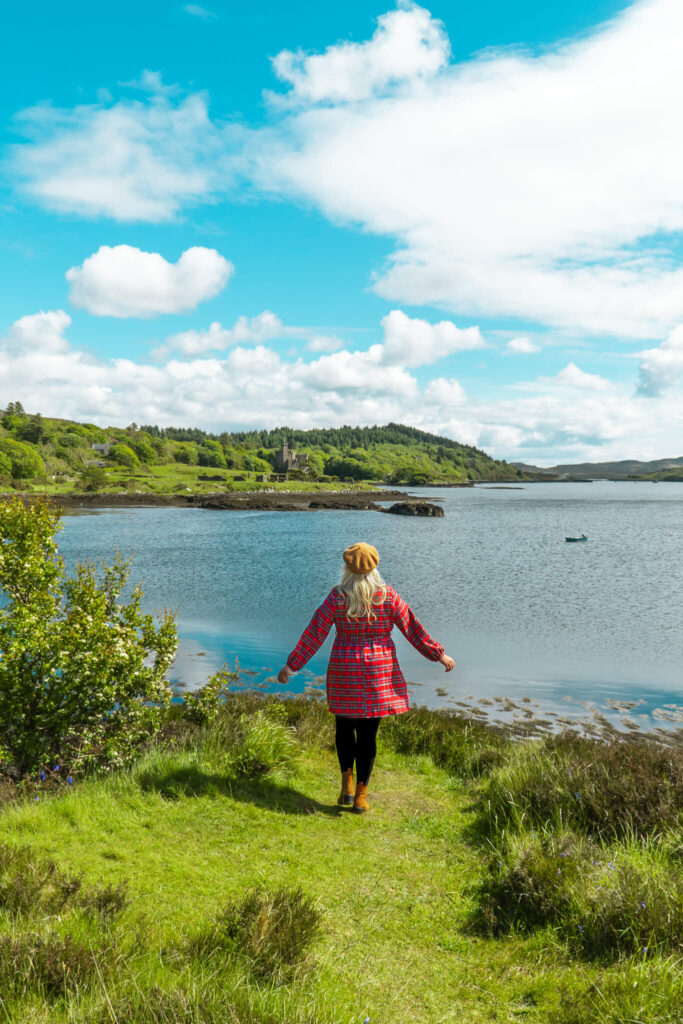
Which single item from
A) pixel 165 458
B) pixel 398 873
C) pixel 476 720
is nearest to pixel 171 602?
pixel 476 720

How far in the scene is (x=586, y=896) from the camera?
4453 mm

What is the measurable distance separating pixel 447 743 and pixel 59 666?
5938 millimetres

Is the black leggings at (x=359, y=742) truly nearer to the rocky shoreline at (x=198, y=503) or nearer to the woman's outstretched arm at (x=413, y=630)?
the woman's outstretched arm at (x=413, y=630)

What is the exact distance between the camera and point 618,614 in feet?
82.5

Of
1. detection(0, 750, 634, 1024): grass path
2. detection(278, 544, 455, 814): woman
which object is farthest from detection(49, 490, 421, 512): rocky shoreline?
detection(278, 544, 455, 814): woman

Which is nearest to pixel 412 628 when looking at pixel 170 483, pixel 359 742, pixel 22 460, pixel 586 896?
pixel 359 742

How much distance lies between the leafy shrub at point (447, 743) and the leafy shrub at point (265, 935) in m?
4.67

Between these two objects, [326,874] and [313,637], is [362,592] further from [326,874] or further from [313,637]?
[326,874]

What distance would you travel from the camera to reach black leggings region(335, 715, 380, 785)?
6180mm

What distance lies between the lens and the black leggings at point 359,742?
618 cm

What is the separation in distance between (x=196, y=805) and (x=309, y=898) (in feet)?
7.20

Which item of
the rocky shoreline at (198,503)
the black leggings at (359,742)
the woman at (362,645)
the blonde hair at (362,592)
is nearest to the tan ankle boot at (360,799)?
the black leggings at (359,742)

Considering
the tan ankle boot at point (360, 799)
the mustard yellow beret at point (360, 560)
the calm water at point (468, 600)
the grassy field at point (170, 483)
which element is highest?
the grassy field at point (170, 483)

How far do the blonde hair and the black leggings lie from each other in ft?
3.96
